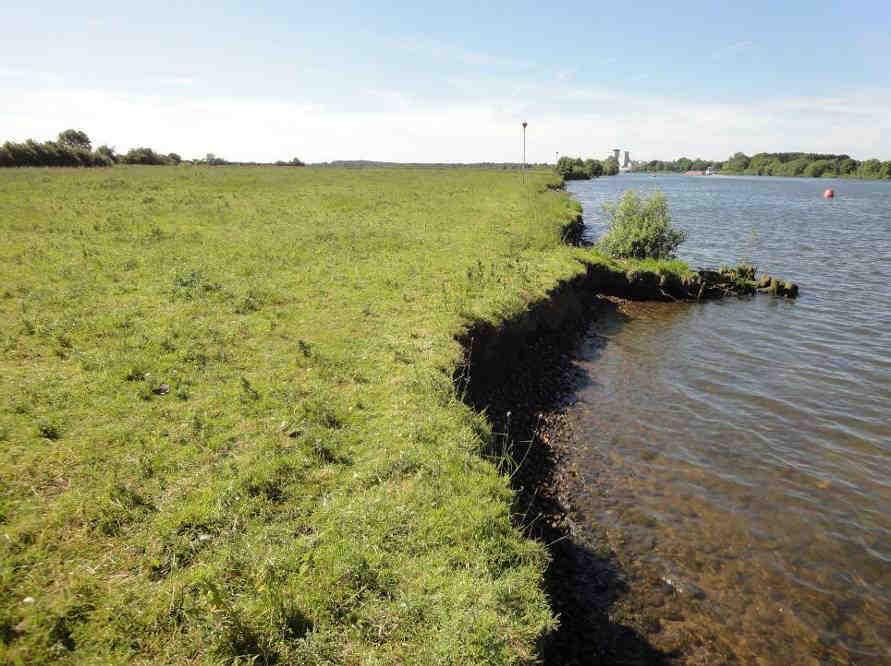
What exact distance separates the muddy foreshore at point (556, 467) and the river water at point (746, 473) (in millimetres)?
319

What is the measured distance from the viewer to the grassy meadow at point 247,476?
17.8 feet

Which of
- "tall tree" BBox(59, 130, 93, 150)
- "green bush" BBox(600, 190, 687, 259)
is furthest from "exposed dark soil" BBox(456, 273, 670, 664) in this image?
"tall tree" BBox(59, 130, 93, 150)

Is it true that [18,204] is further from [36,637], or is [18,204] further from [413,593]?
[413,593]

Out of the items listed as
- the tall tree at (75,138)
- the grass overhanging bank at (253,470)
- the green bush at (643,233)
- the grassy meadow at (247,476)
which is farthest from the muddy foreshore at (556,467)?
the tall tree at (75,138)

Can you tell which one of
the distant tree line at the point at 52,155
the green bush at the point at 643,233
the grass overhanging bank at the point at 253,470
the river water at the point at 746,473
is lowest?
the river water at the point at 746,473

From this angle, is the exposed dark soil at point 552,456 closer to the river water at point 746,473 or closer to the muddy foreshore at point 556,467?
the muddy foreshore at point 556,467

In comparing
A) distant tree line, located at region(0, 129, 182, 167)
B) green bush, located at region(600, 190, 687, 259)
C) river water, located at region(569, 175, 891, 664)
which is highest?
distant tree line, located at region(0, 129, 182, 167)

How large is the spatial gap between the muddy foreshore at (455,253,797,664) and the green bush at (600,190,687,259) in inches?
324

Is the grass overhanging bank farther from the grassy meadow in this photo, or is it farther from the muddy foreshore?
the muddy foreshore

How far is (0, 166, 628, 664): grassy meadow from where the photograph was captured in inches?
214

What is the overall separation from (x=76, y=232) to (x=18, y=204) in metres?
11.4

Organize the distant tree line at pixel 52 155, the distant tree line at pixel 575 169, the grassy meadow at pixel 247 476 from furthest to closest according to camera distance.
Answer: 1. the distant tree line at pixel 575 169
2. the distant tree line at pixel 52 155
3. the grassy meadow at pixel 247 476

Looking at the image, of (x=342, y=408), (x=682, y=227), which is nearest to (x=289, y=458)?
(x=342, y=408)

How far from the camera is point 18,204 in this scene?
29.1 m
